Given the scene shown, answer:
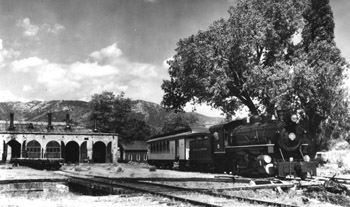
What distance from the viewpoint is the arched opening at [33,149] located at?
4712 centimetres

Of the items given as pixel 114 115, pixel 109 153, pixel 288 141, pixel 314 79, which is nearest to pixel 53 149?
pixel 109 153

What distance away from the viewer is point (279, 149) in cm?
1541

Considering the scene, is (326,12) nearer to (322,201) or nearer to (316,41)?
(316,41)

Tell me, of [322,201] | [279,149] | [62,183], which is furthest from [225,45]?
[322,201]

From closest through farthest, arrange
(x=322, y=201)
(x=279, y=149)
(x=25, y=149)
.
A: (x=322, y=201) → (x=279, y=149) → (x=25, y=149)

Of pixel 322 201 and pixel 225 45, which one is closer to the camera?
pixel 322 201

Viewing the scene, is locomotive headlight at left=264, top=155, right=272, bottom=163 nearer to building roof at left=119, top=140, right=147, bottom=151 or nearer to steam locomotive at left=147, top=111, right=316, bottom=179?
steam locomotive at left=147, top=111, right=316, bottom=179

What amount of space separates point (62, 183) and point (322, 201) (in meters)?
8.71

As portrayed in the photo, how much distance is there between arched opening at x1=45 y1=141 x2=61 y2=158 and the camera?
159ft

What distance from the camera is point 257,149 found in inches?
637

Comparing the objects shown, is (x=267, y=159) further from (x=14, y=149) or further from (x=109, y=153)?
(x=14, y=149)

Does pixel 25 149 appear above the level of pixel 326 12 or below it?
below

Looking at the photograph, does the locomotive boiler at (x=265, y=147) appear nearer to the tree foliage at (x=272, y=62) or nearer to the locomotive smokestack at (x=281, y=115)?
the locomotive smokestack at (x=281, y=115)

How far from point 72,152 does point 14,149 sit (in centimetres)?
779
